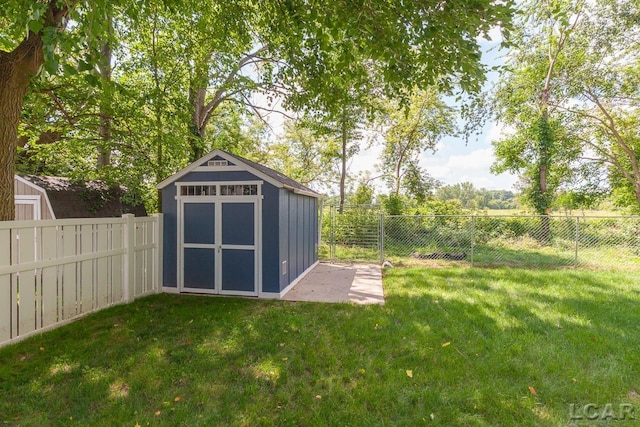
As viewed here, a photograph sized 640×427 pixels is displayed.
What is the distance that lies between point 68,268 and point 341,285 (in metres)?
4.48

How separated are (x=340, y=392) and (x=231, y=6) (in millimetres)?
5911

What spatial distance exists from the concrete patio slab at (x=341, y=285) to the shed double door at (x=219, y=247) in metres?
0.92

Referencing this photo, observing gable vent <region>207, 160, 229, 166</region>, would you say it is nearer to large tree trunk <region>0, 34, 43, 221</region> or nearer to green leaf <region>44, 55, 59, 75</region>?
large tree trunk <region>0, 34, 43, 221</region>

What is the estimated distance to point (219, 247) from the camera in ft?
18.2

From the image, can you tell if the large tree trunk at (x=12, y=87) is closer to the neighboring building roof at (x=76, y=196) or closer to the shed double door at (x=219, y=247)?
the shed double door at (x=219, y=247)

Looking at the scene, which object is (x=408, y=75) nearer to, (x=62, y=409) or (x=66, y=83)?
(x=62, y=409)

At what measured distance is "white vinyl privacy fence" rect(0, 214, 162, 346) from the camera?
3.38m

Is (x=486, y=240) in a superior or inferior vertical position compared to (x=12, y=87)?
inferior

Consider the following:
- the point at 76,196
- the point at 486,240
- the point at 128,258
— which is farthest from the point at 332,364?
the point at 486,240

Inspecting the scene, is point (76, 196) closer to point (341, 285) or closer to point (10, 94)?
point (10, 94)

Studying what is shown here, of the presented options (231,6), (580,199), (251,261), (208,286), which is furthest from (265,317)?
(580,199)

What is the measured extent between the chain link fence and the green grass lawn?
149 inches

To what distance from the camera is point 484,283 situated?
6.02 metres

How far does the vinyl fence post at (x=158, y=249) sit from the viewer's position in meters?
5.66
